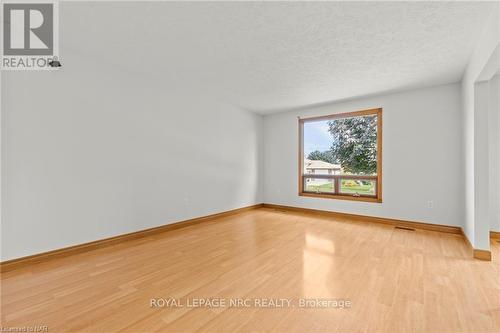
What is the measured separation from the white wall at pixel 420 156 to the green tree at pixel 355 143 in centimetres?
25

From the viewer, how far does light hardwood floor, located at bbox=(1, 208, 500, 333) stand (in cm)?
156

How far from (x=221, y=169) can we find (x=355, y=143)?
299 cm

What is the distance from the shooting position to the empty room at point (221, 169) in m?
1.81

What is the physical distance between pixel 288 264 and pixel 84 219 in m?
2.66

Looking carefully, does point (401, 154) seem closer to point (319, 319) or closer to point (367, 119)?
point (367, 119)

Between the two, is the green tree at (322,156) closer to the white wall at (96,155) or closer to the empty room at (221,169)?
the empty room at (221,169)

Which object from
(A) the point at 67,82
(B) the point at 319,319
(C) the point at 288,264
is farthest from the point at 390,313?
(A) the point at 67,82

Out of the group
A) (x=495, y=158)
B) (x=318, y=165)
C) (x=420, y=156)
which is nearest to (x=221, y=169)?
(x=318, y=165)

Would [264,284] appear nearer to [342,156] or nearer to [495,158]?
[342,156]

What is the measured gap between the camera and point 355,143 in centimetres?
488

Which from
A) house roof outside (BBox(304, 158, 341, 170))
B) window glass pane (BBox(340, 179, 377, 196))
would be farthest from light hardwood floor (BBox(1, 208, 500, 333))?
house roof outside (BBox(304, 158, 341, 170))

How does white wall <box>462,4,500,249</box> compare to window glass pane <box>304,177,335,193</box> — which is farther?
window glass pane <box>304,177,335,193</box>

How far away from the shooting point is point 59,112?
275 centimetres

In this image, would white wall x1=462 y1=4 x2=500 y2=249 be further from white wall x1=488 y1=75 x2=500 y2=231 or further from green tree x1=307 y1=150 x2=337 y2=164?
green tree x1=307 y1=150 x2=337 y2=164
